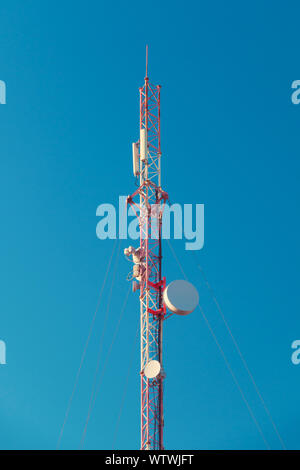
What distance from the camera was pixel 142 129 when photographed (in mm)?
34719

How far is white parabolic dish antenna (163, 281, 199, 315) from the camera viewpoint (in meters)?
28.3

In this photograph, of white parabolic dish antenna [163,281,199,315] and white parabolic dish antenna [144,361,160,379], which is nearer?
white parabolic dish antenna [163,281,199,315]

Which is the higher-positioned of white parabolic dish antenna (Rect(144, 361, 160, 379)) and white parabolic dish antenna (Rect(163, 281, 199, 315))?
white parabolic dish antenna (Rect(163, 281, 199, 315))

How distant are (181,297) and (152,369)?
15.6 feet

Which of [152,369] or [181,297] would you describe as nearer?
[181,297]

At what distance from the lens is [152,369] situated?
30.7m

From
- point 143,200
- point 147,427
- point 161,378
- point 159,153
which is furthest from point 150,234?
point 147,427

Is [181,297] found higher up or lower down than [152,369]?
higher up

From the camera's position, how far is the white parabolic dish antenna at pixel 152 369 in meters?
30.6

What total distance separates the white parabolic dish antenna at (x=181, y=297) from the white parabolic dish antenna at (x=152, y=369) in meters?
3.85

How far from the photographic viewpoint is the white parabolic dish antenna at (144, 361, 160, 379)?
30.6 metres

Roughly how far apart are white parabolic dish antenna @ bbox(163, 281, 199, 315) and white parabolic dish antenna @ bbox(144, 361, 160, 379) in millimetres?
3850

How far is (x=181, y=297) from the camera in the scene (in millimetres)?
28453
